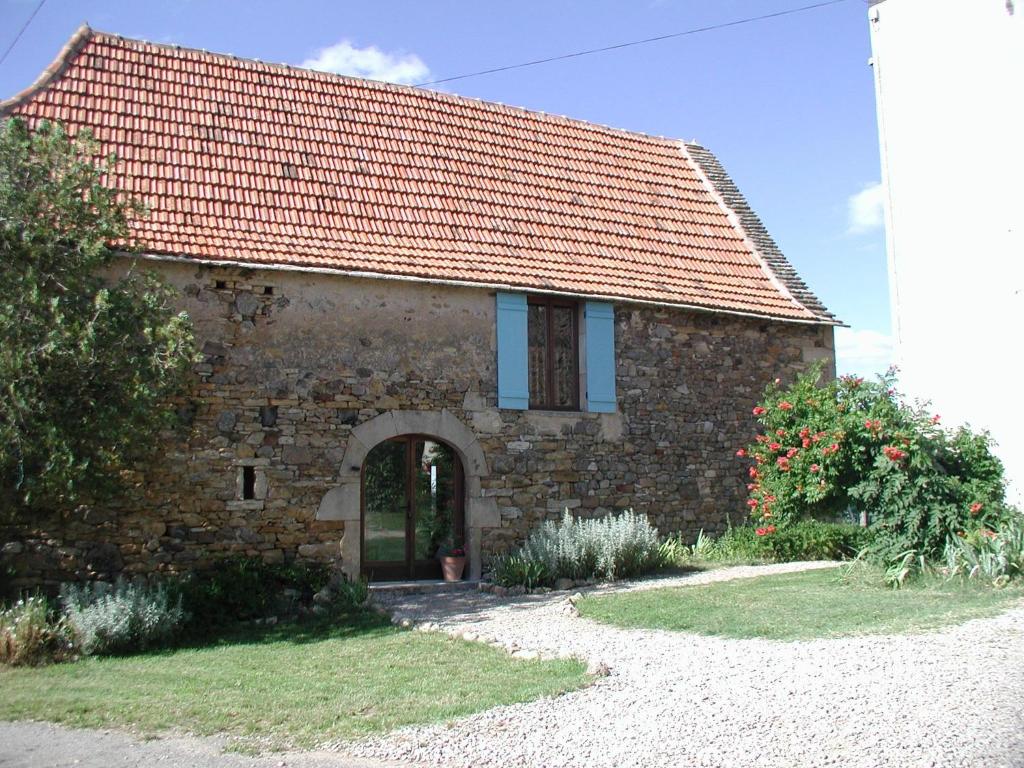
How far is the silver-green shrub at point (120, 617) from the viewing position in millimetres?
8078

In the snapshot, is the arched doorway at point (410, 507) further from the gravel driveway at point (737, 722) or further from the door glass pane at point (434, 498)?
A: the gravel driveway at point (737, 722)

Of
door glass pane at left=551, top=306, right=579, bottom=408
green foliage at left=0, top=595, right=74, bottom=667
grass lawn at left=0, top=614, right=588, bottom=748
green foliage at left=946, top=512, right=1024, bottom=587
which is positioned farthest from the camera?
door glass pane at left=551, top=306, right=579, bottom=408

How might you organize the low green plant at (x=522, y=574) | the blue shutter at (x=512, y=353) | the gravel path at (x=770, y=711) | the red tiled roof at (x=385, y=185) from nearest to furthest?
the gravel path at (x=770, y=711), the low green plant at (x=522, y=574), the red tiled roof at (x=385, y=185), the blue shutter at (x=512, y=353)

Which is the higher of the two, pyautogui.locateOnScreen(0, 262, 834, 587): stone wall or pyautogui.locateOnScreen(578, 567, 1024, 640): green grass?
pyautogui.locateOnScreen(0, 262, 834, 587): stone wall

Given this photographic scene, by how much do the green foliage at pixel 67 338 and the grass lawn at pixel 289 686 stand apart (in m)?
1.83

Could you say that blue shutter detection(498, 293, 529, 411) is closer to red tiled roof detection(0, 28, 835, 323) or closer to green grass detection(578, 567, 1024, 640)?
red tiled roof detection(0, 28, 835, 323)

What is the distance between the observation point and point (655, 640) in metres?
7.52

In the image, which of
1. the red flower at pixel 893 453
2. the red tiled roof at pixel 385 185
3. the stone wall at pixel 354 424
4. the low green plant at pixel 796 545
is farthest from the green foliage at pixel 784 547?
the red tiled roof at pixel 385 185

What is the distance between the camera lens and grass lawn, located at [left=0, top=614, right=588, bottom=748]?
5.74m

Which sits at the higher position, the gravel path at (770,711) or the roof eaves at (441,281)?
the roof eaves at (441,281)

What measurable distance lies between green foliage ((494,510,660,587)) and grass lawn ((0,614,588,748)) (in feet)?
8.55

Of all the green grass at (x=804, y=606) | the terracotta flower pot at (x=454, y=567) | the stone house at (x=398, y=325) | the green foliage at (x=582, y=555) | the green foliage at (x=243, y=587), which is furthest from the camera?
the terracotta flower pot at (x=454, y=567)

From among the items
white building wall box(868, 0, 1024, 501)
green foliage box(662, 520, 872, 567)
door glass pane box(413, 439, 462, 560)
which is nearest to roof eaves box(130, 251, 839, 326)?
door glass pane box(413, 439, 462, 560)

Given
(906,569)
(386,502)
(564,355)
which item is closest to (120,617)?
(386,502)
